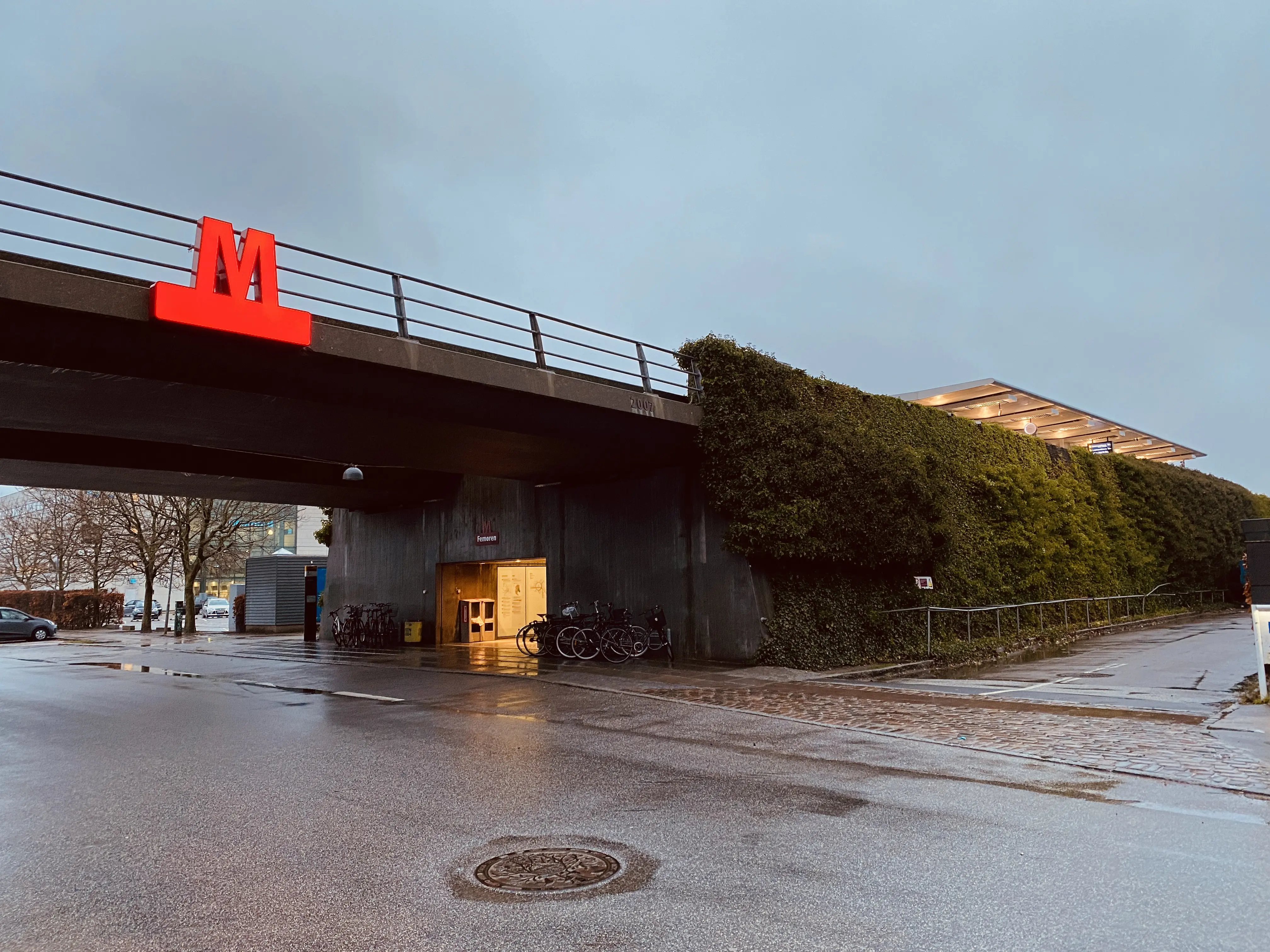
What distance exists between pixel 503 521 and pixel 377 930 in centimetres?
1867

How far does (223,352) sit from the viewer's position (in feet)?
36.1

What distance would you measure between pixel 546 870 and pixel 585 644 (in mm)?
13448

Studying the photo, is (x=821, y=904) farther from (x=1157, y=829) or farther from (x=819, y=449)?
(x=819, y=449)

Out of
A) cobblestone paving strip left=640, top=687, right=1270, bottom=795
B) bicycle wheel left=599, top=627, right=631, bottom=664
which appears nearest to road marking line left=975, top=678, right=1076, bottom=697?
cobblestone paving strip left=640, top=687, right=1270, bottom=795

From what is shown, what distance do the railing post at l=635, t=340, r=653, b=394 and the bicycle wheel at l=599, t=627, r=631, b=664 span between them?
511 cm

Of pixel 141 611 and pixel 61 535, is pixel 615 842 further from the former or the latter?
pixel 141 611

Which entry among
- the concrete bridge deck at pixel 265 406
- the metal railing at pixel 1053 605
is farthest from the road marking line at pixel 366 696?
the metal railing at pixel 1053 605

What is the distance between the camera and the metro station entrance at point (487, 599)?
79.7 feet

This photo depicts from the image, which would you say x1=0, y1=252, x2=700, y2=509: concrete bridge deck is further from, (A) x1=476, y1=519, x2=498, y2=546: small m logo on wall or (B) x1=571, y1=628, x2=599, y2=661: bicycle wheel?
(B) x1=571, y1=628, x2=599, y2=661: bicycle wheel

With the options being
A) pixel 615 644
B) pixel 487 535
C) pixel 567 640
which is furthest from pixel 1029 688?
pixel 487 535

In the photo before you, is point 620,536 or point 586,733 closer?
point 586,733

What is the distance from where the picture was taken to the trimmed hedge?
41.5 meters

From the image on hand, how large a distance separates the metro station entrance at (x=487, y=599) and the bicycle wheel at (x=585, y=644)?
575 cm

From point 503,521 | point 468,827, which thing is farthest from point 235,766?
point 503,521
